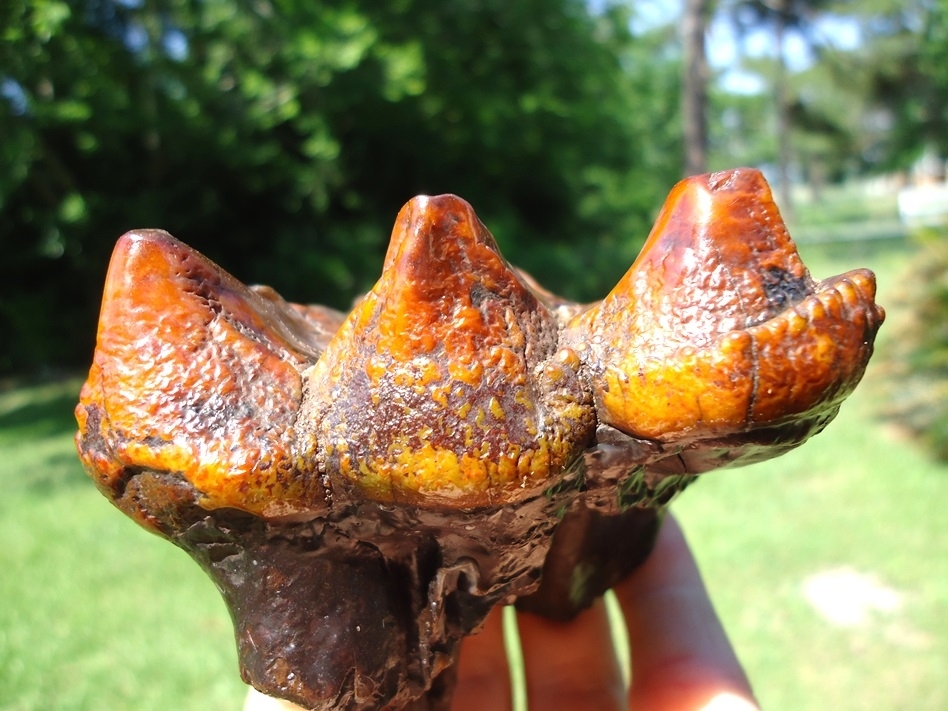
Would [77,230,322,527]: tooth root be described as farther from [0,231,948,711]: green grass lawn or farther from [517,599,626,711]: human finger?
[0,231,948,711]: green grass lawn

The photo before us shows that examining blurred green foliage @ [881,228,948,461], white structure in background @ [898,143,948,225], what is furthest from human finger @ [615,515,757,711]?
white structure in background @ [898,143,948,225]

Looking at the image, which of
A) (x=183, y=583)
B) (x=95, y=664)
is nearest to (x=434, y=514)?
(x=95, y=664)

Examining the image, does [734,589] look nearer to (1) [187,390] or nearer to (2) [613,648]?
(2) [613,648]

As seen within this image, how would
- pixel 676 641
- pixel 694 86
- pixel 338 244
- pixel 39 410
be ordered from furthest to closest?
pixel 694 86 → pixel 39 410 → pixel 338 244 → pixel 676 641

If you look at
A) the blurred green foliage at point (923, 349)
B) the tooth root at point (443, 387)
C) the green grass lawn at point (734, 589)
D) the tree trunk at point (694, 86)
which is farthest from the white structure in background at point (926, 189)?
the tooth root at point (443, 387)

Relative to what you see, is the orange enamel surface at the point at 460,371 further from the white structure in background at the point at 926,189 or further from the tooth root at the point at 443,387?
the white structure in background at the point at 926,189

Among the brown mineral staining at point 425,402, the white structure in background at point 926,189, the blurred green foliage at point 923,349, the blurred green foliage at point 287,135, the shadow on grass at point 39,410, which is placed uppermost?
the brown mineral staining at point 425,402

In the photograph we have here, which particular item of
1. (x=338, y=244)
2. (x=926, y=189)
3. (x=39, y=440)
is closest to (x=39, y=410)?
(x=39, y=440)

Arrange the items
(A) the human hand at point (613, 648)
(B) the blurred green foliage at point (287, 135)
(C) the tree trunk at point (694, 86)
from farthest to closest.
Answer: (C) the tree trunk at point (694, 86)
(B) the blurred green foliage at point (287, 135)
(A) the human hand at point (613, 648)
